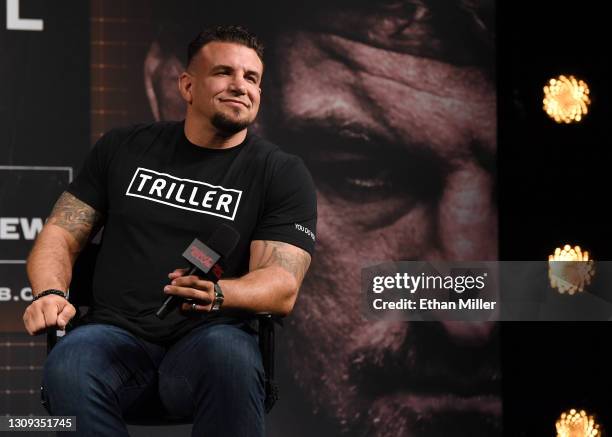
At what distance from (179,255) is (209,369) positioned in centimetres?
40

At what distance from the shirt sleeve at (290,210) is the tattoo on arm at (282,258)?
0.02 m

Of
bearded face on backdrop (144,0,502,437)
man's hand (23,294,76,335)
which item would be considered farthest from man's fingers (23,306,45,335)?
bearded face on backdrop (144,0,502,437)

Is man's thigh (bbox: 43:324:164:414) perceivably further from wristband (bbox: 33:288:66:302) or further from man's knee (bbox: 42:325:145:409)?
wristband (bbox: 33:288:66:302)

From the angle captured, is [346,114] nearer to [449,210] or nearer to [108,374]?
[449,210]

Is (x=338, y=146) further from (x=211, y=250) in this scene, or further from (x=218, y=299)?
(x=211, y=250)

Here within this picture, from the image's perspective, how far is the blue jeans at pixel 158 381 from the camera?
81.2 inches

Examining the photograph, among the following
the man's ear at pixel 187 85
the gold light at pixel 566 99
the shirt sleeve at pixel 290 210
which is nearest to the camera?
the shirt sleeve at pixel 290 210

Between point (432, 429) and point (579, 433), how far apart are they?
58cm

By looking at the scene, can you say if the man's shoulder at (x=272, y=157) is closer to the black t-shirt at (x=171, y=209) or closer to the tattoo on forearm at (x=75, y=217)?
the black t-shirt at (x=171, y=209)

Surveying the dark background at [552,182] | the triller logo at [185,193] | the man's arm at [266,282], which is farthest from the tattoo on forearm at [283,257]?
the dark background at [552,182]

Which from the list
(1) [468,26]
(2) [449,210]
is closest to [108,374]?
(2) [449,210]

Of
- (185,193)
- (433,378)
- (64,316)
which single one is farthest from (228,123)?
(433,378)

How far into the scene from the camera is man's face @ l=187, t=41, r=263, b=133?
2.50 m

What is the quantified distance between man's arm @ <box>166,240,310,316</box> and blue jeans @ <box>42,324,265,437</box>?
87mm
